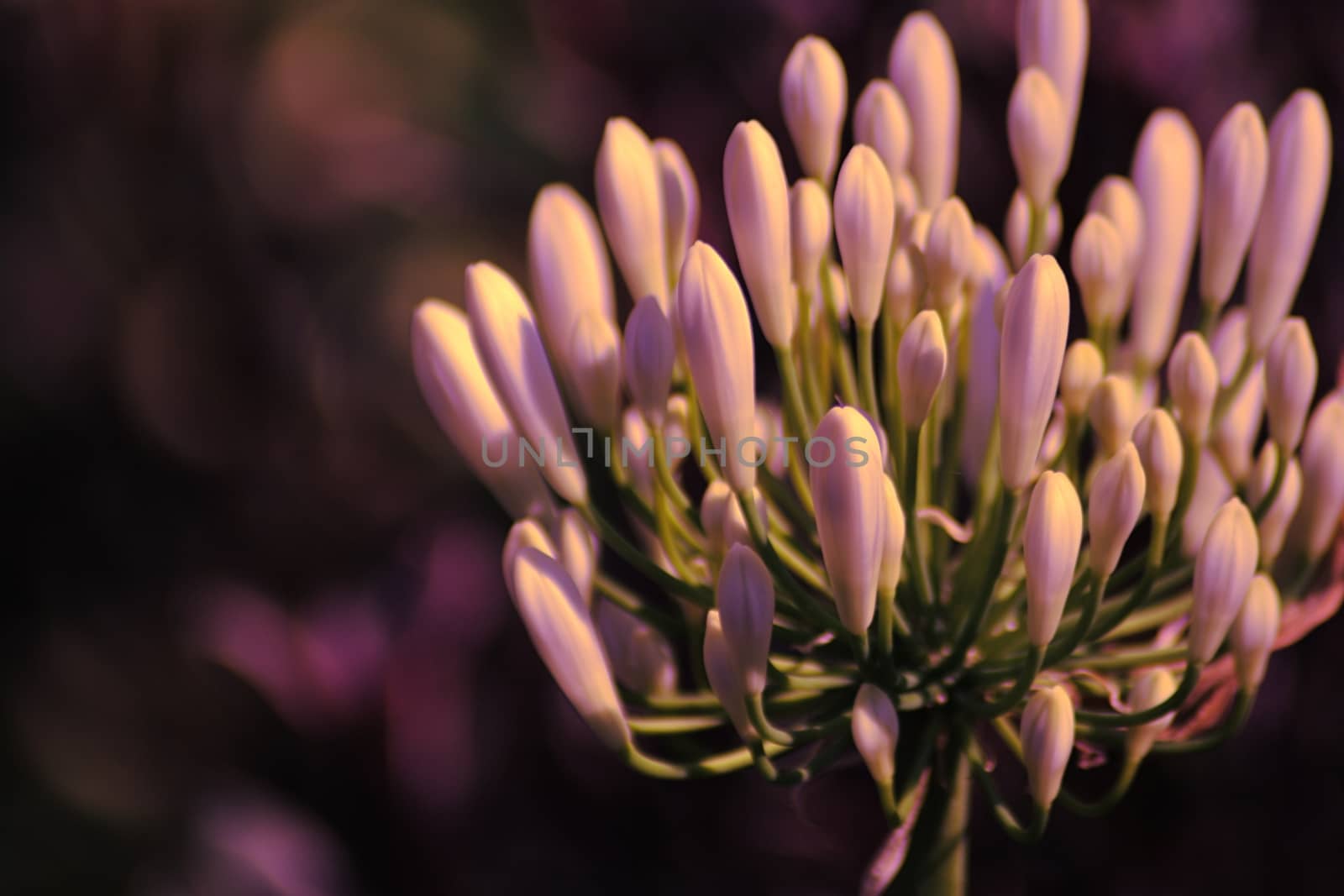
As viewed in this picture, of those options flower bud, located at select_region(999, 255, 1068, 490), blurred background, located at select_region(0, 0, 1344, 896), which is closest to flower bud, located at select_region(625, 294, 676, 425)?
flower bud, located at select_region(999, 255, 1068, 490)

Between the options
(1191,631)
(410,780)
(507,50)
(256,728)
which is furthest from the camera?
(507,50)

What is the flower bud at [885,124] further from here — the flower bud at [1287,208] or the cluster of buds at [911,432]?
the flower bud at [1287,208]

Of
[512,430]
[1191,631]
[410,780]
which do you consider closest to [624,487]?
[512,430]

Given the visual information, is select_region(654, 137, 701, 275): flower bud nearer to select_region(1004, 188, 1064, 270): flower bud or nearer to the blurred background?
select_region(1004, 188, 1064, 270): flower bud

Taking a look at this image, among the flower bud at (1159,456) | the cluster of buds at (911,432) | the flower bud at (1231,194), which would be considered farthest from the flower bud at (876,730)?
the flower bud at (1231,194)

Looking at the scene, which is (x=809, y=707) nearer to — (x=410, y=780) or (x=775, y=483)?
(x=775, y=483)

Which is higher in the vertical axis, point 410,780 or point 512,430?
point 512,430
